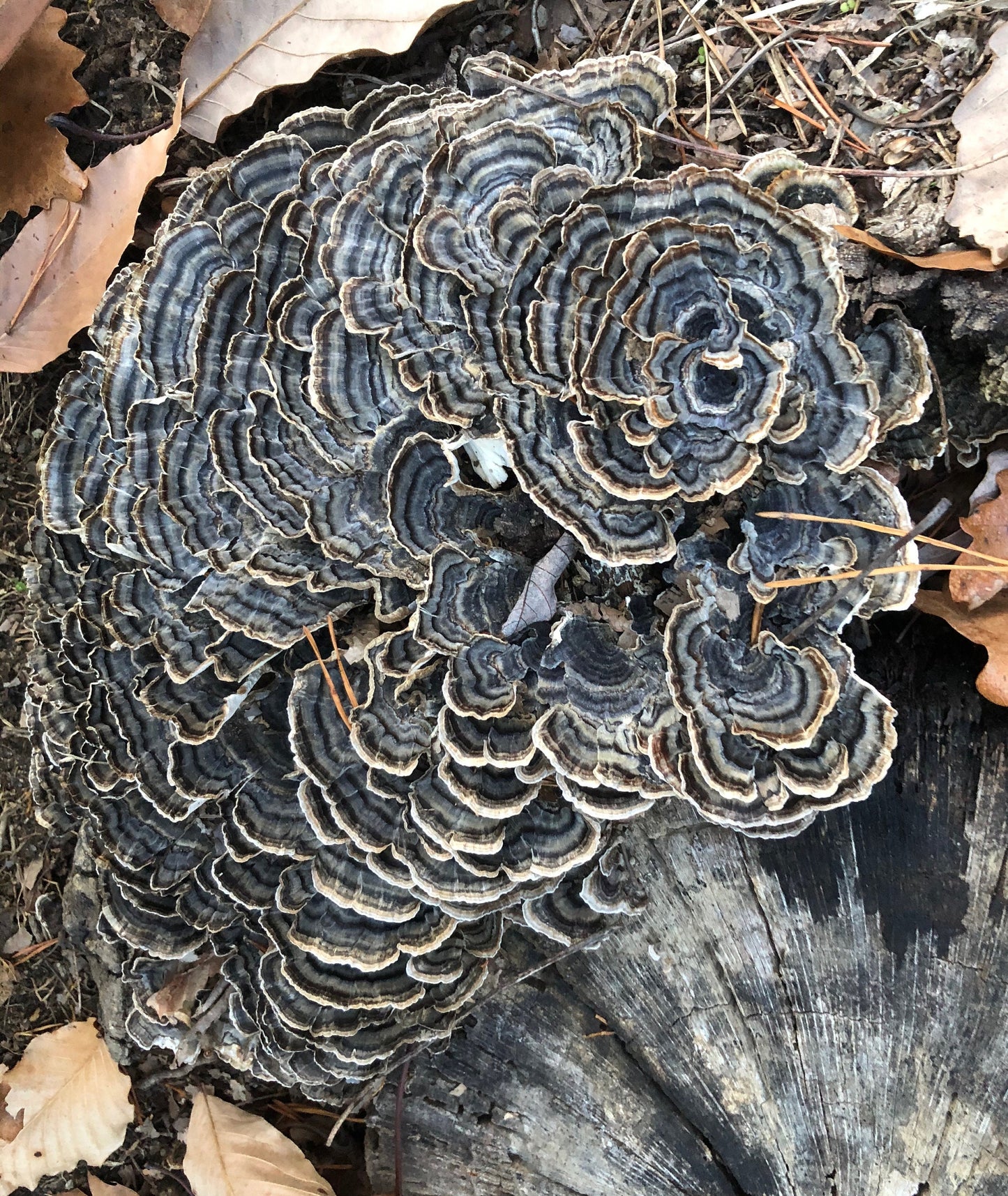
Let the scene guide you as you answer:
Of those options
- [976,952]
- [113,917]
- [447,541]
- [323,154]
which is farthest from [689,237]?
[113,917]

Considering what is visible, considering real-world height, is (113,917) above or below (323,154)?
below

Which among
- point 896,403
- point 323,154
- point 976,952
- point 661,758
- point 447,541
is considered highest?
point 323,154

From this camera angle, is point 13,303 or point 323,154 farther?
point 13,303

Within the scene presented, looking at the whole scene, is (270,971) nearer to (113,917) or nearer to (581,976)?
(113,917)

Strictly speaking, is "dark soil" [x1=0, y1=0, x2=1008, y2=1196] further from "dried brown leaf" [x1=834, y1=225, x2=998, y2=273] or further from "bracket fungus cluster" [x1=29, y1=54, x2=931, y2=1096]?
"bracket fungus cluster" [x1=29, y1=54, x2=931, y2=1096]

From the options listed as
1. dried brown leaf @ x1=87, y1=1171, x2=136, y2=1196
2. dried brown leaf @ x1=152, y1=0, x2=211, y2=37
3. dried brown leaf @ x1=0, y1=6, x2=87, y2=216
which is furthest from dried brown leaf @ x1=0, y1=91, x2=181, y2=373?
dried brown leaf @ x1=87, y1=1171, x2=136, y2=1196

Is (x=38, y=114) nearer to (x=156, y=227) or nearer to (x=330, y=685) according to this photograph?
(x=156, y=227)

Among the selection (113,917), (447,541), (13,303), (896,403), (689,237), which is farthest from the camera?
(13,303)
